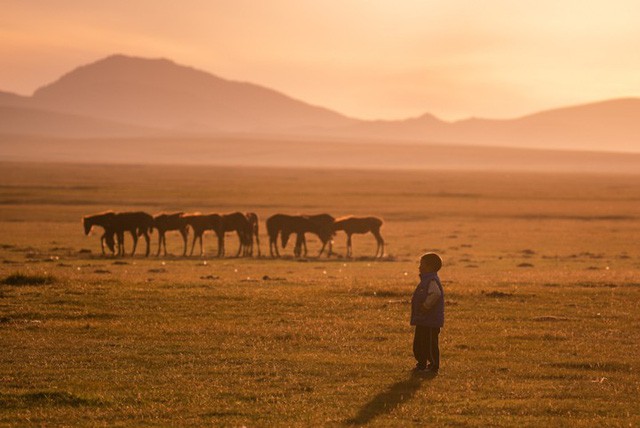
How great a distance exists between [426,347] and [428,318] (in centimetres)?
43

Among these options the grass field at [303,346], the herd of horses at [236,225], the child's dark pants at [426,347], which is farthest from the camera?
the herd of horses at [236,225]

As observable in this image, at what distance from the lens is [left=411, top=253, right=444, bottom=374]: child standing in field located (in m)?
12.7

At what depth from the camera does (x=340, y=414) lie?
34.9 feet

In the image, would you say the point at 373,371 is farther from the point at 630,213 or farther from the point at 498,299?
the point at 630,213

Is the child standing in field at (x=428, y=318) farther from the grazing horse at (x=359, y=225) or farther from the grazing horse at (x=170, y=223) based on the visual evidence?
the grazing horse at (x=359, y=225)

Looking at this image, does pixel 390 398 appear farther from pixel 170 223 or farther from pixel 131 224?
pixel 170 223

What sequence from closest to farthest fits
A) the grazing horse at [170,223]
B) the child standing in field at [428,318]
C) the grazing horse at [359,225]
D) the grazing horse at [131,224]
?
the child standing in field at [428,318] < the grazing horse at [131,224] < the grazing horse at [170,223] < the grazing horse at [359,225]

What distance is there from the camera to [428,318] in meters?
12.7

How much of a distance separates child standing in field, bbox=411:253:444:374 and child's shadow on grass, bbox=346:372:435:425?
0.27 m

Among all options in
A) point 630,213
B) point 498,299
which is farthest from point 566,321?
point 630,213

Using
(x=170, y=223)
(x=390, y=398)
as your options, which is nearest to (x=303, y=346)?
(x=390, y=398)

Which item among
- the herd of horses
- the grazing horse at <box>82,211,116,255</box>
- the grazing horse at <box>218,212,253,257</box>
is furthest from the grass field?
the grazing horse at <box>218,212,253,257</box>

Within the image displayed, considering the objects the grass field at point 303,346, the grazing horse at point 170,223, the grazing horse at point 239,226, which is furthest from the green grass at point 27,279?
the grazing horse at point 170,223

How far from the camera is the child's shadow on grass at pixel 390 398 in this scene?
34.4ft
